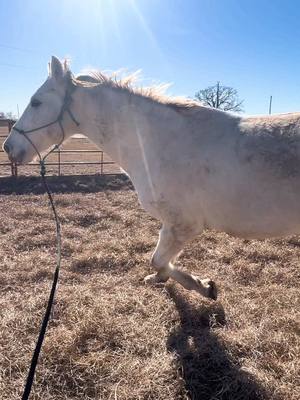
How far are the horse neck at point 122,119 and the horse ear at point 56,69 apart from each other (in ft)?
0.70

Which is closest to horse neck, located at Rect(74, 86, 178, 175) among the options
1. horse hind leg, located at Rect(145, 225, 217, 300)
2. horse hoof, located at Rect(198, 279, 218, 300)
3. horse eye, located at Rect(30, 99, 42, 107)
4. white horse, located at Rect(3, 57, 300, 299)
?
white horse, located at Rect(3, 57, 300, 299)

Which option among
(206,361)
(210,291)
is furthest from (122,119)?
(206,361)

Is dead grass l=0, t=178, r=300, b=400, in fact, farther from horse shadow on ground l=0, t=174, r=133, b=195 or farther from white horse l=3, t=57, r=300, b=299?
horse shadow on ground l=0, t=174, r=133, b=195

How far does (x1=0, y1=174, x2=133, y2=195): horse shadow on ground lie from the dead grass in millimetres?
3215

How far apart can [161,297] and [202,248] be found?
4.81 ft

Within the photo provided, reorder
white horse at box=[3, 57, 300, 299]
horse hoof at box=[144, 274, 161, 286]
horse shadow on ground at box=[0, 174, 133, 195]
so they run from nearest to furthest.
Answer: white horse at box=[3, 57, 300, 299] → horse hoof at box=[144, 274, 161, 286] → horse shadow on ground at box=[0, 174, 133, 195]

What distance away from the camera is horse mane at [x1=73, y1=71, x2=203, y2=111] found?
10.8 ft

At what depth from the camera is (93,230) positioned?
5.66 meters

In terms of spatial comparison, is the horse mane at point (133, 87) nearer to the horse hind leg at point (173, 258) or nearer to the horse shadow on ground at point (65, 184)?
the horse hind leg at point (173, 258)

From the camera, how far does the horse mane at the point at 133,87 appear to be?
3.29 m

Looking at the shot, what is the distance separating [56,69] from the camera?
10.9ft

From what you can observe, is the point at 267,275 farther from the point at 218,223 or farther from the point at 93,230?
the point at 93,230

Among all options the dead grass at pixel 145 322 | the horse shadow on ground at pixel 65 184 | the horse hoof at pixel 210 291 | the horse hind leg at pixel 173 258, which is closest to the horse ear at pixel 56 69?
the horse hind leg at pixel 173 258

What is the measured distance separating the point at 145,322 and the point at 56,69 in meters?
2.52
